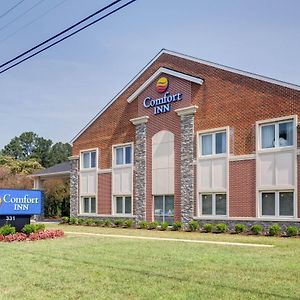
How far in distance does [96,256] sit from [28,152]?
9014 centimetres

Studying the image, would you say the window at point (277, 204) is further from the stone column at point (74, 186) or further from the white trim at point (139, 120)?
the stone column at point (74, 186)

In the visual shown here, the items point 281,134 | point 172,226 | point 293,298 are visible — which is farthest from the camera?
point 172,226

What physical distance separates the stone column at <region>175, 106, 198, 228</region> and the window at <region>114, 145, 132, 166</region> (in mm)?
5475

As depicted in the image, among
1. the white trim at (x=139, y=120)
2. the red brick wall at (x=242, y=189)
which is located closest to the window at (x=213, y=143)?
the red brick wall at (x=242, y=189)

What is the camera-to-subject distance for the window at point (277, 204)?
23.6 metres

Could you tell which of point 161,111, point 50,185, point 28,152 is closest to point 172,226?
point 161,111

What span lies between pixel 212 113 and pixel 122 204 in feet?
33.6

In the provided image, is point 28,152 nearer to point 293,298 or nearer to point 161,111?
point 161,111

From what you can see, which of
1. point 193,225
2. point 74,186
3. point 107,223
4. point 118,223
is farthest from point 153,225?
point 74,186

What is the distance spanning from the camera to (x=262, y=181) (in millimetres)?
24516

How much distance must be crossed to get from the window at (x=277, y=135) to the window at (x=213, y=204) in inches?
162

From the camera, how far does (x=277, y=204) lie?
24.1m

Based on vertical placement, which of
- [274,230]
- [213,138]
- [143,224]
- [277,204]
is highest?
[213,138]

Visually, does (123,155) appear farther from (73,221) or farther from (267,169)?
(267,169)
